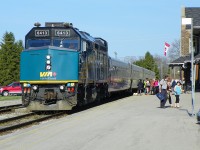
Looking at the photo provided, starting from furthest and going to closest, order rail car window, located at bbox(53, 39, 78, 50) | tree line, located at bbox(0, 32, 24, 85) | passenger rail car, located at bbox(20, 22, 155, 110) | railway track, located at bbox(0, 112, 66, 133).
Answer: tree line, located at bbox(0, 32, 24, 85) → rail car window, located at bbox(53, 39, 78, 50) → passenger rail car, located at bbox(20, 22, 155, 110) → railway track, located at bbox(0, 112, 66, 133)

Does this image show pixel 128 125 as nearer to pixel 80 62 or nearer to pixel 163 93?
pixel 80 62

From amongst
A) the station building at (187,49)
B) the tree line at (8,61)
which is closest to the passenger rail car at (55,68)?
the station building at (187,49)

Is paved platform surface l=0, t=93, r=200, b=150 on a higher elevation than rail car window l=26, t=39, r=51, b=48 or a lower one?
lower

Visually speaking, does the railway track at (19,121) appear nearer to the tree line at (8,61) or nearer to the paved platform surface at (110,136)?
the paved platform surface at (110,136)

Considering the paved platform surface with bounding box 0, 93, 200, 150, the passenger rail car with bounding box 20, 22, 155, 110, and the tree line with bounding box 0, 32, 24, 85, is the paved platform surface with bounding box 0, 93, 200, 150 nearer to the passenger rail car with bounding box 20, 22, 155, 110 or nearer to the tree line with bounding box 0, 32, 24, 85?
the passenger rail car with bounding box 20, 22, 155, 110

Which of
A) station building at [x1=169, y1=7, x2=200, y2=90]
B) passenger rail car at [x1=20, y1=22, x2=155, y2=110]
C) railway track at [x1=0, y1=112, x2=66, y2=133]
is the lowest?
railway track at [x1=0, y1=112, x2=66, y2=133]

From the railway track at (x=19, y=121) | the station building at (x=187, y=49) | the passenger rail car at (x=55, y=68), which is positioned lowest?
the railway track at (x=19, y=121)

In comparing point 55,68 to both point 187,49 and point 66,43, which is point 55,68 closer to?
point 66,43

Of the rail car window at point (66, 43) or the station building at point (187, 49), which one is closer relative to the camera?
the rail car window at point (66, 43)

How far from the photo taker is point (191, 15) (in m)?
47.3

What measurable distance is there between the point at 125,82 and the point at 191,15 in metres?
13.4

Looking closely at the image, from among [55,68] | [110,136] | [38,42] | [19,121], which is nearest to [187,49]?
[38,42]

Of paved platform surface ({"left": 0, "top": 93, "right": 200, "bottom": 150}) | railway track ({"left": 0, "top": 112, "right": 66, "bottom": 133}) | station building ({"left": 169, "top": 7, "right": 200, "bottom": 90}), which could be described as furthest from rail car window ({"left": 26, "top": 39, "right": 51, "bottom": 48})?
station building ({"left": 169, "top": 7, "right": 200, "bottom": 90})

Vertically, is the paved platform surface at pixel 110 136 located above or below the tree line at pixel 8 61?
below
